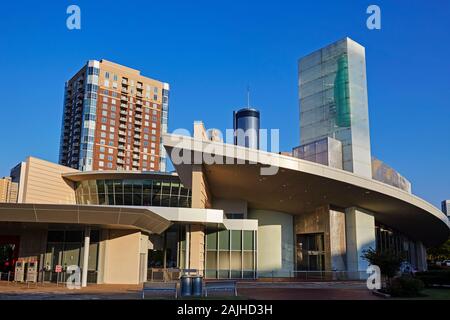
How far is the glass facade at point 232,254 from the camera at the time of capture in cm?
4116

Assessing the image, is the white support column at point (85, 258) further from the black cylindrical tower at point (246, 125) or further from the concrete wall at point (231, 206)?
the black cylindrical tower at point (246, 125)

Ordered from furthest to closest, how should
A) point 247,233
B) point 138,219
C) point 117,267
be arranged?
point 247,233 → point 117,267 → point 138,219

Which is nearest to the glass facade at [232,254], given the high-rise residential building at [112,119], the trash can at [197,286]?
the trash can at [197,286]

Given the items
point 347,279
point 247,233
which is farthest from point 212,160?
point 347,279

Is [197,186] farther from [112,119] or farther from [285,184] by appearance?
[112,119]

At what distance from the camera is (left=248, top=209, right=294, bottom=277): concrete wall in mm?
49000

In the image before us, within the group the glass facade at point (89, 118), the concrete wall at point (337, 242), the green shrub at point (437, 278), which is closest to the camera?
the green shrub at point (437, 278)

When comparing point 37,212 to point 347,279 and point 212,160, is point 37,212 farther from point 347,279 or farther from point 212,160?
point 347,279

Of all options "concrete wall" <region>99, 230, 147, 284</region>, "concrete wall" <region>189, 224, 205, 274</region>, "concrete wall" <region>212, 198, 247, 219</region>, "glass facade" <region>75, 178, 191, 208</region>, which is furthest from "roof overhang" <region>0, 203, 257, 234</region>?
"glass facade" <region>75, 178, 191, 208</region>

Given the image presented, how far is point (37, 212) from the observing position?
24.2 metres

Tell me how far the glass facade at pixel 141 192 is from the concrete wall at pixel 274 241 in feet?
27.2

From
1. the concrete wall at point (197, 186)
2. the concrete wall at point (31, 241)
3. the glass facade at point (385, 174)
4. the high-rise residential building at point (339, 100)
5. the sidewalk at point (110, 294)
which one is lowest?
the sidewalk at point (110, 294)

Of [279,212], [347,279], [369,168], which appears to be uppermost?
[369,168]
